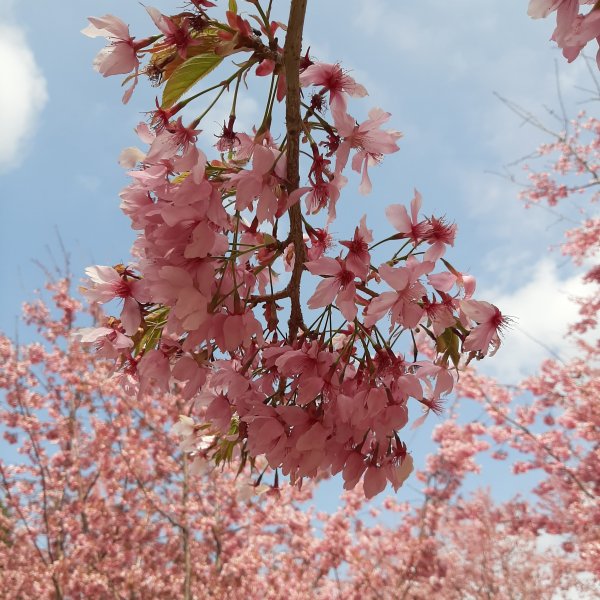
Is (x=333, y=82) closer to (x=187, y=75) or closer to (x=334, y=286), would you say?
(x=187, y=75)

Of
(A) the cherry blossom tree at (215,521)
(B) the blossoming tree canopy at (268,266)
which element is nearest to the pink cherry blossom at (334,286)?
(B) the blossoming tree canopy at (268,266)

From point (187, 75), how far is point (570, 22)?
26.7 inches

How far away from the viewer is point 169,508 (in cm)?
716

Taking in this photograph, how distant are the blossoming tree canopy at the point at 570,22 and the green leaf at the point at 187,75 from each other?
22.4 inches

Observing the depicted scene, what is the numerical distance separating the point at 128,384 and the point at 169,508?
647 cm

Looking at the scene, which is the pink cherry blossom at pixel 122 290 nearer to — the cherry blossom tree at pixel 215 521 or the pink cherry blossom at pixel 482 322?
the pink cherry blossom at pixel 482 322

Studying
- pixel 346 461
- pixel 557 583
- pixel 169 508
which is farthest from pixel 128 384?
pixel 557 583

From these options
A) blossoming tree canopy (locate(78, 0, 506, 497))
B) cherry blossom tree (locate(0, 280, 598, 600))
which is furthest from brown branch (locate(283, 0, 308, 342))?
cherry blossom tree (locate(0, 280, 598, 600))

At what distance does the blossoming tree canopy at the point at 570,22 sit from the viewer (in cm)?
69

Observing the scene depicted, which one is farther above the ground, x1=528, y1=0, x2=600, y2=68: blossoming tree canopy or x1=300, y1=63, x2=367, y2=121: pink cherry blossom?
x1=300, y1=63, x2=367, y2=121: pink cherry blossom

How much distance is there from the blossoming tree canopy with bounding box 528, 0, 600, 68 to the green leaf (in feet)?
1.86

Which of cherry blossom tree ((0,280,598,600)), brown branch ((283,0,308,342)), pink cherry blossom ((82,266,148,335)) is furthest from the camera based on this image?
cherry blossom tree ((0,280,598,600))

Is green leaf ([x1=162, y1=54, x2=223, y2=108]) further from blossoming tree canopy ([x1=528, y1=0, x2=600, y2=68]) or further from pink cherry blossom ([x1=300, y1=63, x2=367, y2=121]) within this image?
blossoming tree canopy ([x1=528, y1=0, x2=600, y2=68])

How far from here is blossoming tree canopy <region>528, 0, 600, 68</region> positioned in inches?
27.2
